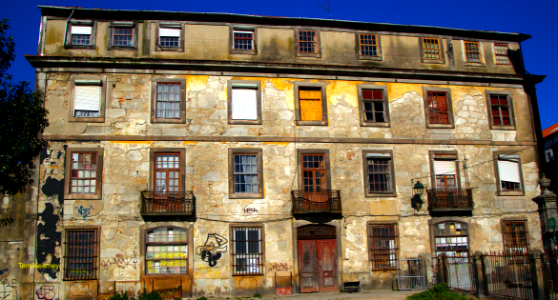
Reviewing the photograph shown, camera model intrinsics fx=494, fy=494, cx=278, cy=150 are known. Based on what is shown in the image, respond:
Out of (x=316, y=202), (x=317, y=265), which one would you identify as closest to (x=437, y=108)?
(x=316, y=202)

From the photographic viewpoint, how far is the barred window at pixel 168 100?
827 inches

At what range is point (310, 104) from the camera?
2220 cm

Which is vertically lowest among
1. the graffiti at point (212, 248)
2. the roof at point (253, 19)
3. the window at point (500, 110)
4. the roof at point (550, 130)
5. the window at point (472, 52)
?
the graffiti at point (212, 248)

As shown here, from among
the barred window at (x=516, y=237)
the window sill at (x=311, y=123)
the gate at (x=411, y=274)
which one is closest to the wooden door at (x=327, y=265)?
the gate at (x=411, y=274)

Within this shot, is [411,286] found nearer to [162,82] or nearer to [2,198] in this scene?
[162,82]

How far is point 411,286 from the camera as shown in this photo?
2077cm

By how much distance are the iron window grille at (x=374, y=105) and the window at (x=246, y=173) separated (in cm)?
540

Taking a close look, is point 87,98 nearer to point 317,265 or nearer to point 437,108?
point 317,265

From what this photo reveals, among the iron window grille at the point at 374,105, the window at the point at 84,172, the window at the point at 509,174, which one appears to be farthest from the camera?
the window at the point at 509,174

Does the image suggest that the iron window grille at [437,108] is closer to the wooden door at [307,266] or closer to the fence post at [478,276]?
the fence post at [478,276]

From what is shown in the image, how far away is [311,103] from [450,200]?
24.7ft

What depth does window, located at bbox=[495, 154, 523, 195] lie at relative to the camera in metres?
23.0

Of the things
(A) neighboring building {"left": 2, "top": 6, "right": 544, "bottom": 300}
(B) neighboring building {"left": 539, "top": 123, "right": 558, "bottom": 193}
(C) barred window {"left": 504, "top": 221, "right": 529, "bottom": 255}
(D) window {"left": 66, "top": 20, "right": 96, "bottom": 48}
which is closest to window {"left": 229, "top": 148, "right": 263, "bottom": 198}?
(A) neighboring building {"left": 2, "top": 6, "right": 544, "bottom": 300}

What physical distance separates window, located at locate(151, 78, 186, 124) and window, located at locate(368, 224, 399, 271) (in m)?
9.50
